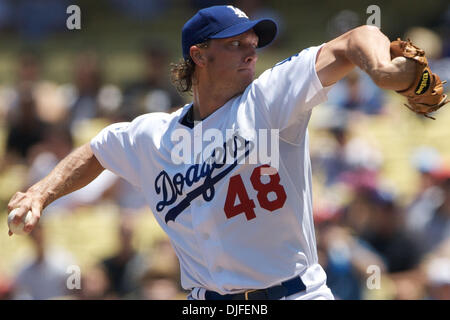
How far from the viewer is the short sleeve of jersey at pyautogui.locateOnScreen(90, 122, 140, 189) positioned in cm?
361

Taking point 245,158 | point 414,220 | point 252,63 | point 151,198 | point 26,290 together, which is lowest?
point 26,290

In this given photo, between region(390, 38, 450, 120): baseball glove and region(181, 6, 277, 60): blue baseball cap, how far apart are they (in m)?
0.73

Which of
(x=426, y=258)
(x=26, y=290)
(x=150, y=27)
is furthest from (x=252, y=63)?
(x=150, y=27)

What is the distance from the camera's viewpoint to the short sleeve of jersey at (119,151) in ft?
11.9

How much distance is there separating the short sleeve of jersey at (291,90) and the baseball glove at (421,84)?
32 cm

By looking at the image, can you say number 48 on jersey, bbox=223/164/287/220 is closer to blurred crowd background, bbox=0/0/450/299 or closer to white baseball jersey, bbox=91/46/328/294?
white baseball jersey, bbox=91/46/328/294

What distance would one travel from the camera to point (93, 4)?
37.3ft

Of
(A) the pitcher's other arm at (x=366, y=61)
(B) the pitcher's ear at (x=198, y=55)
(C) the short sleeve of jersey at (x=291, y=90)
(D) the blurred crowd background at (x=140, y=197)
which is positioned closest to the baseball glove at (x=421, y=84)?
(A) the pitcher's other arm at (x=366, y=61)

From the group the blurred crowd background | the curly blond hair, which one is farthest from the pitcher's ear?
the blurred crowd background

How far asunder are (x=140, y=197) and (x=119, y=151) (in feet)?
10.8

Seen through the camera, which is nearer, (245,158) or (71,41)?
(245,158)

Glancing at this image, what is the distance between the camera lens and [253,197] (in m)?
3.16

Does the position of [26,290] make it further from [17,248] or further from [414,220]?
[414,220]

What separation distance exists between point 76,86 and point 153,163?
5093 mm
